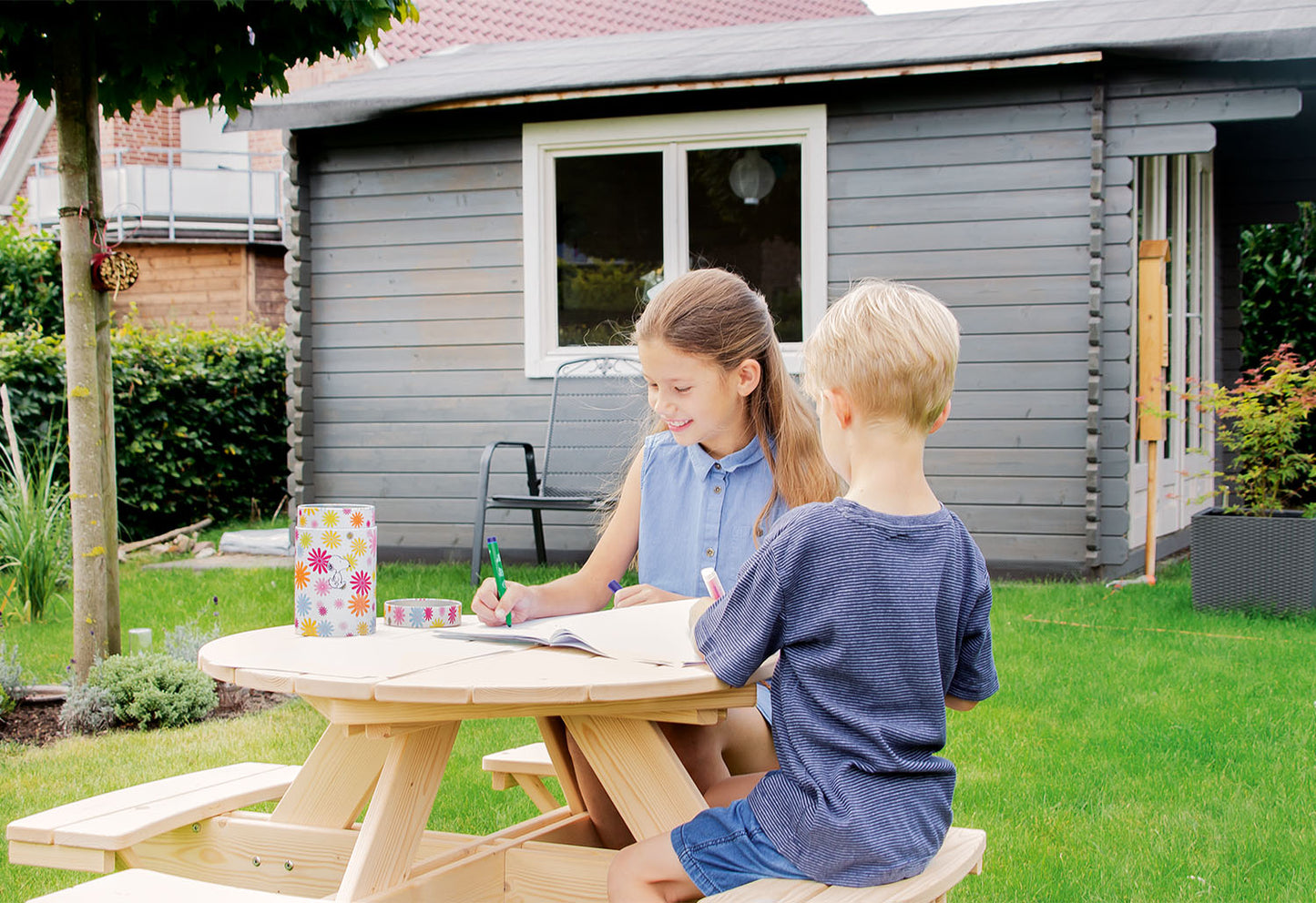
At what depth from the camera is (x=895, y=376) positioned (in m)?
1.58

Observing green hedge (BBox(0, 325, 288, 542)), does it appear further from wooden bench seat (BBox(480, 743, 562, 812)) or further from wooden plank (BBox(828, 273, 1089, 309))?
wooden bench seat (BBox(480, 743, 562, 812))

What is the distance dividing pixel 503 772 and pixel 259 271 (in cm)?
1567

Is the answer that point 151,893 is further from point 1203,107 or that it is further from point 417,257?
point 417,257

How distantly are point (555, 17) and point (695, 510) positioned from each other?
14.2 metres

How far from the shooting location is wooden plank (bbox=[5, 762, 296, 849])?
204 cm

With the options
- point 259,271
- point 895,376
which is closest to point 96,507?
point 895,376

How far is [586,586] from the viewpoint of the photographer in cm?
235

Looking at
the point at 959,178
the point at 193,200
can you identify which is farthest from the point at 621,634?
the point at 193,200

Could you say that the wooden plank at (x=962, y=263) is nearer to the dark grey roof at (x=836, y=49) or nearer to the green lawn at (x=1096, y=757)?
the dark grey roof at (x=836, y=49)

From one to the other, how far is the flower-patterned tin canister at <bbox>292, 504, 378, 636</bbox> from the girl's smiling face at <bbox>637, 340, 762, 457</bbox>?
1.85ft

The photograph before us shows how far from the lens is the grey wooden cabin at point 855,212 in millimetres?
6098

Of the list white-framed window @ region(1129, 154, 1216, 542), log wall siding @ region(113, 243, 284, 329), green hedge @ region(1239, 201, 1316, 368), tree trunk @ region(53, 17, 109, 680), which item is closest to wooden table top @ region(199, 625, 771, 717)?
tree trunk @ region(53, 17, 109, 680)

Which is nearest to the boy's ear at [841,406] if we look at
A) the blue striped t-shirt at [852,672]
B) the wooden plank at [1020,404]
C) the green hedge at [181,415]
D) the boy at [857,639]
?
the boy at [857,639]

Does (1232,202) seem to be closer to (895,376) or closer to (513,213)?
(513,213)
